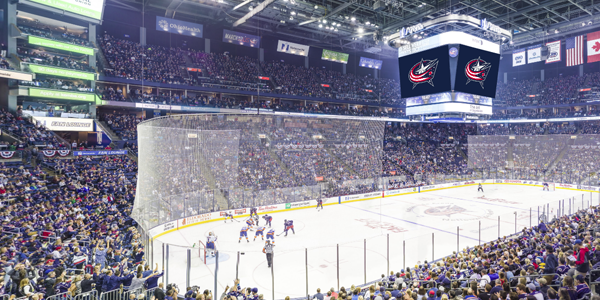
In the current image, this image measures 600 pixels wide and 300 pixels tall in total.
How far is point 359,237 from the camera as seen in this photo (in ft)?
49.1

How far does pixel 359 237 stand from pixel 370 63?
123 ft

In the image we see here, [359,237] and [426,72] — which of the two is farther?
[426,72]

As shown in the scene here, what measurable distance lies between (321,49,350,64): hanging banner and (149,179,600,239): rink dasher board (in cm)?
2156

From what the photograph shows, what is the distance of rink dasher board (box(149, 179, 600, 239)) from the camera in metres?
15.5

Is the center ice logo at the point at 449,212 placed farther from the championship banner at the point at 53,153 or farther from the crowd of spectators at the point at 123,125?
the crowd of spectators at the point at 123,125

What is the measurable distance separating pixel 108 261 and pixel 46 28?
2773cm

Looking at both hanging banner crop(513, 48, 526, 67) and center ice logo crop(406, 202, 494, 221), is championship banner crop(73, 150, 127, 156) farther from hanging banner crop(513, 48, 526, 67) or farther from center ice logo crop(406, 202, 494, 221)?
hanging banner crop(513, 48, 526, 67)

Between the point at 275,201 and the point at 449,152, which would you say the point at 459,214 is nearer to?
the point at 275,201

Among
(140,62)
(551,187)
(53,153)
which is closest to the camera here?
(53,153)

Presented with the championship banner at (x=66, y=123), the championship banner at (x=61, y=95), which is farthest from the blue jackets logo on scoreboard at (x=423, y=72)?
the championship banner at (x=66, y=123)

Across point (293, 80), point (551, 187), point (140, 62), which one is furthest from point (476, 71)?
point (140, 62)

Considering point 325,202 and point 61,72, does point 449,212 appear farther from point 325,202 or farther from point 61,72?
point 61,72

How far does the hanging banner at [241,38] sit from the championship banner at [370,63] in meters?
15.9

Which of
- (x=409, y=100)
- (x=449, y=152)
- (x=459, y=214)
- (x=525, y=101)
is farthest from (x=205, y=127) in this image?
(x=525, y=101)
